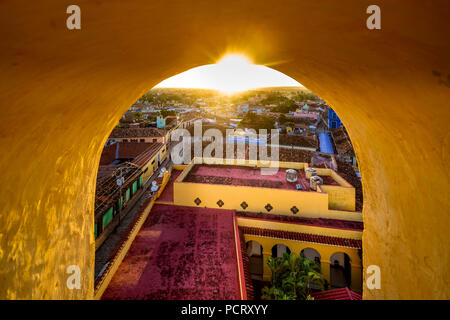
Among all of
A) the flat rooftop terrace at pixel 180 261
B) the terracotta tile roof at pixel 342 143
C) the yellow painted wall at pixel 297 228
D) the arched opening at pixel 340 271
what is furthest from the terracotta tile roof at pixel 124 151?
the terracotta tile roof at pixel 342 143

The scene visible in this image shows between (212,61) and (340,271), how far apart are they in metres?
13.9

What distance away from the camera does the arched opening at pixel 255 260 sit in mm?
12833

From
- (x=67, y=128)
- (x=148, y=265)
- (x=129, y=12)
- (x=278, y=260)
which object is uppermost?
(x=129, y=12)

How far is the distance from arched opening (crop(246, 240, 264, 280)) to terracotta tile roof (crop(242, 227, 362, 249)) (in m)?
2.49

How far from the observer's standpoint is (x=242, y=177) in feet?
46.8

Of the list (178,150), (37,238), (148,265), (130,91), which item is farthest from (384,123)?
(178,150)

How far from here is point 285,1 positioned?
1326mm

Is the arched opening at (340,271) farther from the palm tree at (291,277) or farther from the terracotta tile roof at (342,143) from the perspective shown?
the terracotta tile roof at (342,143)

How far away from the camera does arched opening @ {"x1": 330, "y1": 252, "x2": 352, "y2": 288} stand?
12.1 m

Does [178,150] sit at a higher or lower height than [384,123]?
lower

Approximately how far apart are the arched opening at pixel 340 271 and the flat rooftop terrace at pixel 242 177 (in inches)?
162

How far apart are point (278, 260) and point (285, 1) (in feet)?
34.6

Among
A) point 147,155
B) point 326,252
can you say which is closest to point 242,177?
point 326,252
